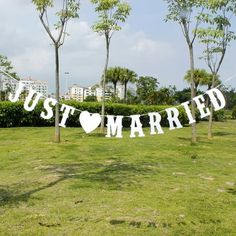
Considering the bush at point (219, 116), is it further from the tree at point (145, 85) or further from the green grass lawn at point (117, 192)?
the green grass lawn at point (117, 192)

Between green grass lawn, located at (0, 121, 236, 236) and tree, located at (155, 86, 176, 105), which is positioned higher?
tree, located at (155, 86, 176, 105)

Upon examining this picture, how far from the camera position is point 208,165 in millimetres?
11727

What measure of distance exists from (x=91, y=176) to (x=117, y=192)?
1651 mm

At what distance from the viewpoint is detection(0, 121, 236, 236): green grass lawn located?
6.27m

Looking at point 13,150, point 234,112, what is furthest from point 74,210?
point 234,112

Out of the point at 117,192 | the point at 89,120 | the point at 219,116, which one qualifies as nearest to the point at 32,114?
the point at 89,120

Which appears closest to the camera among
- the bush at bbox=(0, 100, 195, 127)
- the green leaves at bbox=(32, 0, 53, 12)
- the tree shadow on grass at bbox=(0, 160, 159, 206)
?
the tree shadow on grass at bbox=(0, 160, 159, 206)

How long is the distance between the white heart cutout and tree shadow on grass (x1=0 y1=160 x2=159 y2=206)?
3.88ft

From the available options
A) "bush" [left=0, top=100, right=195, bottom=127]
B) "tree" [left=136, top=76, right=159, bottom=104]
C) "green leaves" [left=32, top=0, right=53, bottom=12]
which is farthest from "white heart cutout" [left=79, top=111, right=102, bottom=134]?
"tree" [left=136, top=76, right=159, bottom=104]

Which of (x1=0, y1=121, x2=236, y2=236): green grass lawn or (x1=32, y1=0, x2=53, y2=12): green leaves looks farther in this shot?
(x1=32, y1=0, x2=53, y2=12): green leaves

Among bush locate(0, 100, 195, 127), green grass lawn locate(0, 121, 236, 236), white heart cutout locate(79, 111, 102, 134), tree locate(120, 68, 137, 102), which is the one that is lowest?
green grass lawn locate(0, 121, 236, 236)

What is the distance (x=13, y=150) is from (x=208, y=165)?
6364mm

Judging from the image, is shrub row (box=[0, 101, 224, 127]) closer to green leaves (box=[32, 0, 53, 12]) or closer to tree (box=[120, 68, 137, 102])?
green leaves (box=[32, 0, 53, 12])

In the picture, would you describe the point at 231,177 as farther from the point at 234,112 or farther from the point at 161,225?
the point at 234,112
